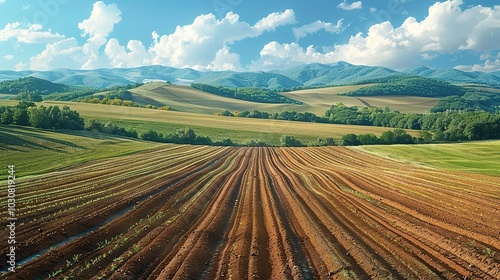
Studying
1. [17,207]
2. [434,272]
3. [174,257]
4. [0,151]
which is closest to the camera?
[434,272]

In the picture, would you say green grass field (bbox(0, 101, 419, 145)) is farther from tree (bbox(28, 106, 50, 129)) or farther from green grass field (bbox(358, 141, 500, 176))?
green grass field (bbox(358, 141, 500, 176))

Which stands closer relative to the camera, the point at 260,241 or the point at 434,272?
the point at 434,272

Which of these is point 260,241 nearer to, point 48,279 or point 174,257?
point 174,257

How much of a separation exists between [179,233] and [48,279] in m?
6.05

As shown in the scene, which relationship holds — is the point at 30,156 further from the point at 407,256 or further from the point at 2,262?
the point at 407,256

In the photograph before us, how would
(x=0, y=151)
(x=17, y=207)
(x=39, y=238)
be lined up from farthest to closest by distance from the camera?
(x=0, y=151) < (x=17, y=207) < (x=39, y=238)

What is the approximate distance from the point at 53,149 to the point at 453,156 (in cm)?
5561

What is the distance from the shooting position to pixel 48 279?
11.1 metres

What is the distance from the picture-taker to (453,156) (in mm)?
52250

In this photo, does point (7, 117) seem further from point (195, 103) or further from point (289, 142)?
point (195, 103)

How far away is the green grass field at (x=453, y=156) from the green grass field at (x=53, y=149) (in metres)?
40.7

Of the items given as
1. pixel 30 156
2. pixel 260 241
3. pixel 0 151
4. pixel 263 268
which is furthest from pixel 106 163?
pixel 263 268

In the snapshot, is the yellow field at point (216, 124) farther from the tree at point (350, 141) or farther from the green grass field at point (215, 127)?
the tree at point (350, 141)

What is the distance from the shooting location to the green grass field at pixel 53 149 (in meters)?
37.6
